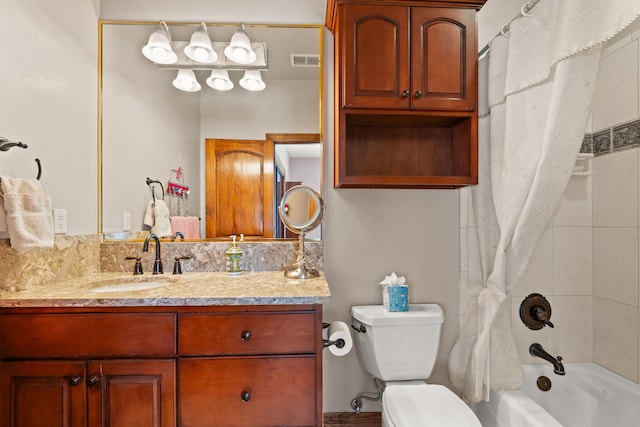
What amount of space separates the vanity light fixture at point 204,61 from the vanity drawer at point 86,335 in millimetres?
1254

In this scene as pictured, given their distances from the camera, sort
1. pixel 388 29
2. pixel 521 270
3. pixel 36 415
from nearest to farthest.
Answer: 1. pixel 36 415
2. pixel 521 270
3. pixel 388 29

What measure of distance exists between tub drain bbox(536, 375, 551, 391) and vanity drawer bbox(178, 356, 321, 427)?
1.25 meters

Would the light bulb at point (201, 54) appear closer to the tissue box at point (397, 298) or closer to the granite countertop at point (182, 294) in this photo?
the granite countertop at point (182, 294)

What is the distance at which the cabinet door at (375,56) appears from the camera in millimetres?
1619

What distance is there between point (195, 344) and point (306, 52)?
1.57 m

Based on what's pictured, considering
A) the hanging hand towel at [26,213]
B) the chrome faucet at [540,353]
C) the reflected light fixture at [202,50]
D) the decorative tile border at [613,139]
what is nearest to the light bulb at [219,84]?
the reflected light fixture at [202,50]

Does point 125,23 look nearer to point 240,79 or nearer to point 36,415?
point 240,79

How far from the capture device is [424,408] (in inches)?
54.5

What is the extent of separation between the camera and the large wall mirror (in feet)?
6.14

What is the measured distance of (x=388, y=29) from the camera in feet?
5.35

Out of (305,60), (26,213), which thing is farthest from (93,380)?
(305,60)

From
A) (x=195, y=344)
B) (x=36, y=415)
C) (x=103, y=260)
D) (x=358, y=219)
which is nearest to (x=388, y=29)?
(x=358, y=219)

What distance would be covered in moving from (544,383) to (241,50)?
2.37 metres

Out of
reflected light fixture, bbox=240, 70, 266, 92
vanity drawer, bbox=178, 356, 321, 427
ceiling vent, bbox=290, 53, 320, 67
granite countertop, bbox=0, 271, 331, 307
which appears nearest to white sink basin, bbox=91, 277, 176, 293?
granite countertop, bbox=0, 271, 331, 307
